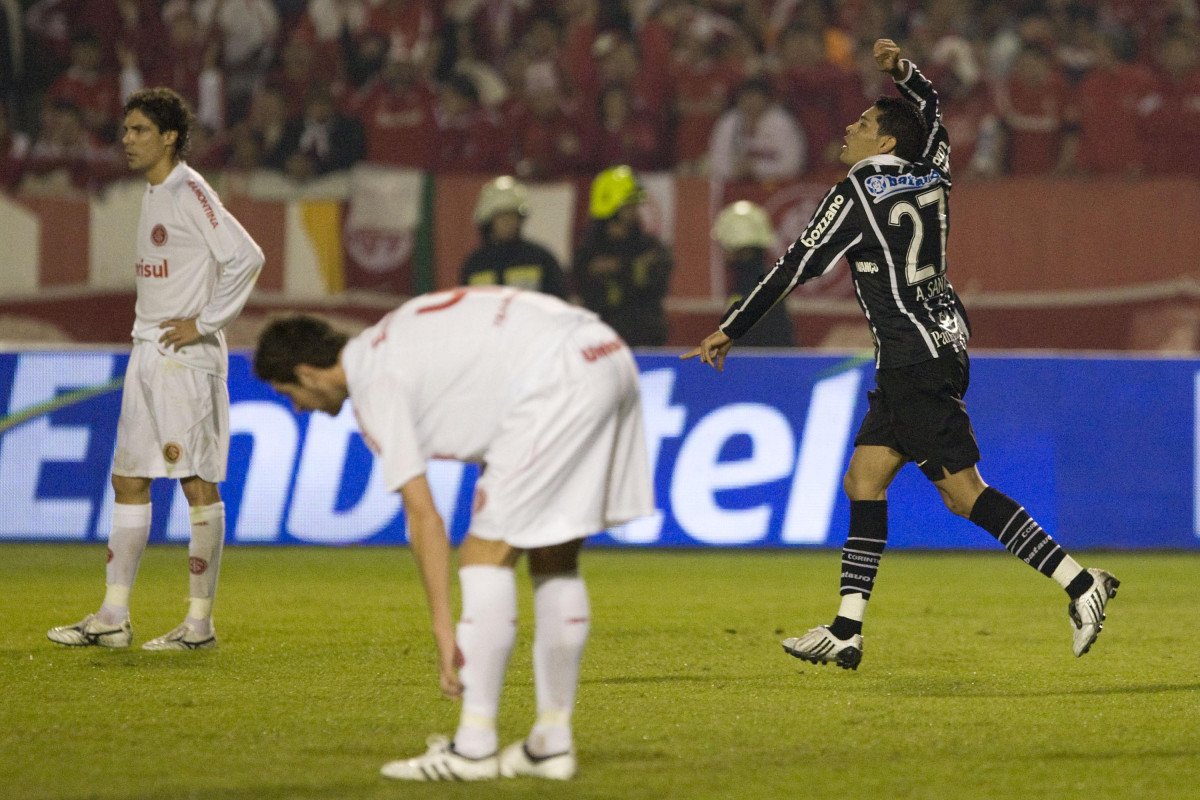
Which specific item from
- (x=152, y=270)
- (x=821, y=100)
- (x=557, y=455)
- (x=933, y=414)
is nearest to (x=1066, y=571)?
(x=933, y=414)

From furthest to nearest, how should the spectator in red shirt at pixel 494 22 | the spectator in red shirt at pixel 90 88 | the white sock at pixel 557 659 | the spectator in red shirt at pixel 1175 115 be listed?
1. the spectator in red shirt at pixel 494 22
2. the spectator in red shirt at pixel 90 88
3. the spectator in red shirt at pixel 1175 115
4. the white sock at pixel 557 659

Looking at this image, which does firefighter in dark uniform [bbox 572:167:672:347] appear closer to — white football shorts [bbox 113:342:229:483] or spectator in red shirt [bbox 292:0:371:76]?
spectator in red shirt [bbox 292:0:371:76]

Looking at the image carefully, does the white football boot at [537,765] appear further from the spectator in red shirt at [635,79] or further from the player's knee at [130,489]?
the spectator in red shirt at [635,79]

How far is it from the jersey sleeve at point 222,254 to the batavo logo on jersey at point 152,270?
0.61 feet

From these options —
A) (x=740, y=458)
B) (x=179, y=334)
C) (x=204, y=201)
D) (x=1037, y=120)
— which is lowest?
(x=740, y=458)

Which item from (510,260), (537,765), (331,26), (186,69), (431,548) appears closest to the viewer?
(431,548)

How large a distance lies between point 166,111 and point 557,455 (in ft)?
10.5

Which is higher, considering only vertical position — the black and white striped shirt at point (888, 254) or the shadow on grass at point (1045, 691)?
the black and white striped shirt at point (888, 254)

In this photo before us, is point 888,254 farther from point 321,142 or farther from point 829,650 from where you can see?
point 321,142

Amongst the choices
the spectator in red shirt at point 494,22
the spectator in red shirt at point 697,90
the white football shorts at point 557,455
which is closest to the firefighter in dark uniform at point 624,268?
the spectator in red shirt at point 697,90

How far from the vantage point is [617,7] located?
620 inches

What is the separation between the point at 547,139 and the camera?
14.3m

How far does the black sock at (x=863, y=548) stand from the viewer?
5898 millimetres

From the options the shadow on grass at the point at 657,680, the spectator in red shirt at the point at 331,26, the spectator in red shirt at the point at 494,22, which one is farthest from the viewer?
the spectator in red shirt at the point at 494,22
